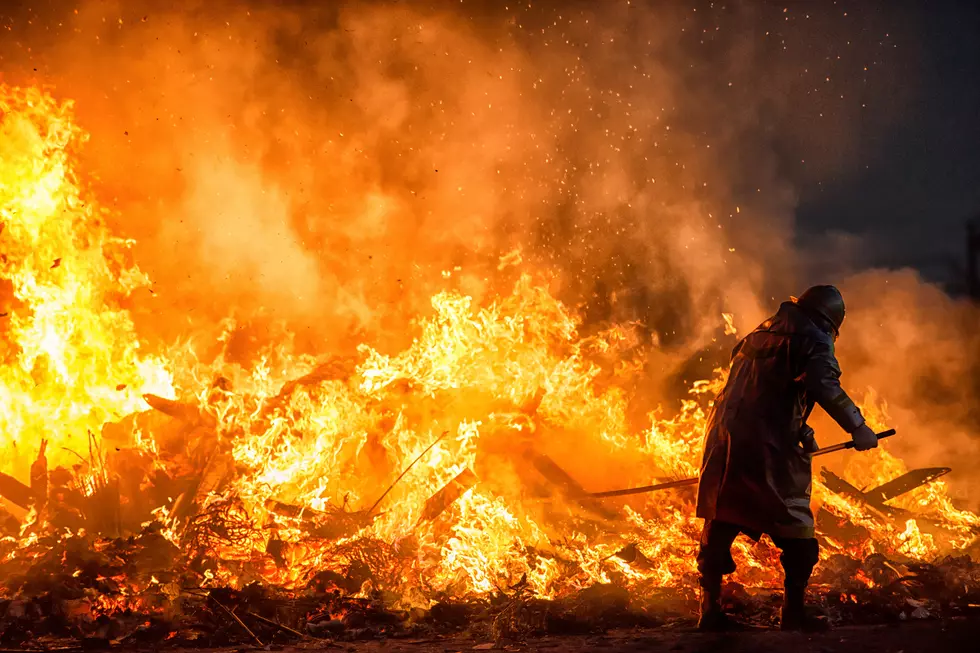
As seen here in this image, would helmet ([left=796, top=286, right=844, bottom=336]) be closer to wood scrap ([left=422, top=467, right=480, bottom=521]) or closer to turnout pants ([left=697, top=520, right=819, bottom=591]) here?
turnout pants ([left=697, top=520, right=819, bottom=591])

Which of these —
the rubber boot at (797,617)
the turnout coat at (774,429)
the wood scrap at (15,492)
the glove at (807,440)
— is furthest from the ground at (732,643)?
the wood scrap at (15,492)

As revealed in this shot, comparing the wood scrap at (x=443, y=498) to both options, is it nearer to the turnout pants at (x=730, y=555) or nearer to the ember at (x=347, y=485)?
the ember at (x=347, y=485)

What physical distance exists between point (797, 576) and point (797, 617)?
0.84 ft

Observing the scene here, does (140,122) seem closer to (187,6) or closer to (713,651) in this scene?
(187,6)

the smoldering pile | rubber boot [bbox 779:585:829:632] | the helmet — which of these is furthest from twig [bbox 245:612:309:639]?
the helmet

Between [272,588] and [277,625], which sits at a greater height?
[272,588]

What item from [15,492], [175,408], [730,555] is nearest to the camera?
[730,555]

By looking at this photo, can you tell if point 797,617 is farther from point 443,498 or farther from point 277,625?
point 277,625

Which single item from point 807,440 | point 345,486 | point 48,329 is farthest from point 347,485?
point 807,440

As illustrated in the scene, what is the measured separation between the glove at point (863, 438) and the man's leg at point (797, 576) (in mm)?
633

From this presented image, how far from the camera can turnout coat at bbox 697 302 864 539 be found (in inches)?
180

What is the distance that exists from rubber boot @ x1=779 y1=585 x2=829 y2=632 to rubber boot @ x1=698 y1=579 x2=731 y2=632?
0.34 m

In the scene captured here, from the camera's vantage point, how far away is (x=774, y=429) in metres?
4.66

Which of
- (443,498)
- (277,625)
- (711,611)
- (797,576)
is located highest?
(443,498)
